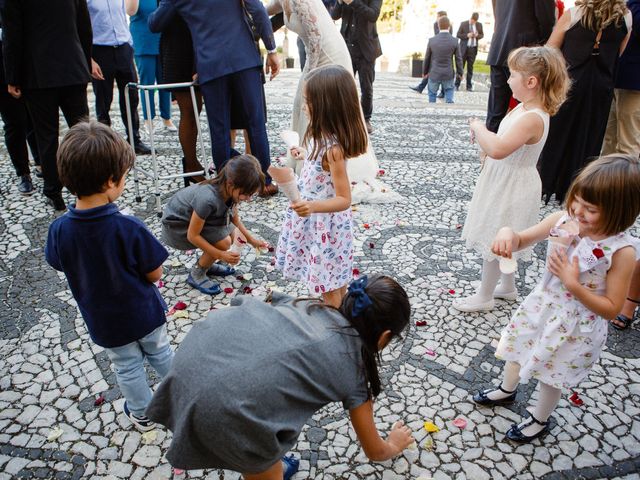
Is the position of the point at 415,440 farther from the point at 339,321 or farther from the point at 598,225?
the point at 598,225

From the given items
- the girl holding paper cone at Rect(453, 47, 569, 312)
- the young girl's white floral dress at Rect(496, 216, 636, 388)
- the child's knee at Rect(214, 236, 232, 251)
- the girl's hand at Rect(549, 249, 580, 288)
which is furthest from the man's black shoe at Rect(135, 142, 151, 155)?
the girl's hand at Rect(549, 249, 580, 288)

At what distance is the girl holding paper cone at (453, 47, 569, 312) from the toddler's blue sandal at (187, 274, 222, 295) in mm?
1597

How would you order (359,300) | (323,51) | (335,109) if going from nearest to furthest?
(359,300) → (335,109) → (323,51)

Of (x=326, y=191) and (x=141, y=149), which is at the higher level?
(x=326, y=191)

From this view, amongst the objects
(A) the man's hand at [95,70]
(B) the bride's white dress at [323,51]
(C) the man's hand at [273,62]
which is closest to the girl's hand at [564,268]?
(B) the bride's white dress at [323,51]

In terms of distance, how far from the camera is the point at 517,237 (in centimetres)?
200

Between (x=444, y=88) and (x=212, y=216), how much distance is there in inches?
351

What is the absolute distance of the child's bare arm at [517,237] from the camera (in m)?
1.94

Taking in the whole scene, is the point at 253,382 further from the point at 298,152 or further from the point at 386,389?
the point at 298,152

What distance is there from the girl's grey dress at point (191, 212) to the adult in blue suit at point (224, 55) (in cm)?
141

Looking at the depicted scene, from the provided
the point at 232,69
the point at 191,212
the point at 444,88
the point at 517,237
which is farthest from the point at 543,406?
the point at 444,88

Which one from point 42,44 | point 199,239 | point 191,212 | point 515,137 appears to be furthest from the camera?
point 42,44

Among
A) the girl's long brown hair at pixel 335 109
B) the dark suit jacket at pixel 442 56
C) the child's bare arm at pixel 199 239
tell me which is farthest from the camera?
the dark suit jacket at pixel 442 56

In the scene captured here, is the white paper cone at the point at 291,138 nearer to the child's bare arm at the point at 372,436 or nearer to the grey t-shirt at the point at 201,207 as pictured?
the grey t-shirt at the point at 201,207
